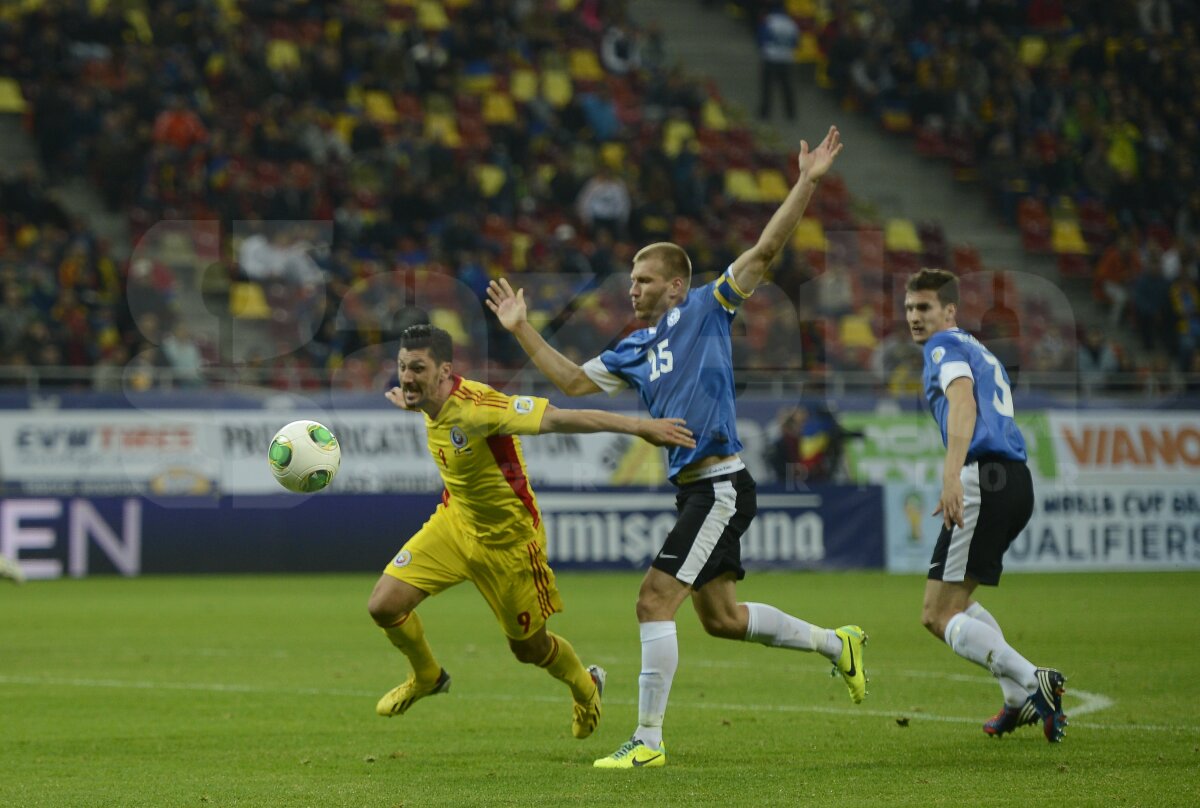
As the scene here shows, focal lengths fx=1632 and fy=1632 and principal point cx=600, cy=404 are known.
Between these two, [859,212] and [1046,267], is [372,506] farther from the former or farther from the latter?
[1046,267]

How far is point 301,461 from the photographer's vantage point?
26.5 ft

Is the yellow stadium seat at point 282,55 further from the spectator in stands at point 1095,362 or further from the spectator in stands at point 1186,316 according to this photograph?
the spectator in stands at point 1186,316

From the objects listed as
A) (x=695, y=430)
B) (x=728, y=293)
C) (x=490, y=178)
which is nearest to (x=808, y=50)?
(x=490, y=178)

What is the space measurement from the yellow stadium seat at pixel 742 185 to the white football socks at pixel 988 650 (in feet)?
65.8

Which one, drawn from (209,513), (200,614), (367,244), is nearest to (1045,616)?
(200,614)

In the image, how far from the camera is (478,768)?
7406mm

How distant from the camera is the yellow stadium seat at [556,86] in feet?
94.4


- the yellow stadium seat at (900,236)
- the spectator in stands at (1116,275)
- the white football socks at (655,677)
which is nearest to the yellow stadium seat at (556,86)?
the yellow stadium seat at (900,236)

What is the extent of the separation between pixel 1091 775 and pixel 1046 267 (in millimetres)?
22776

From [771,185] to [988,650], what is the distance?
20.9 m

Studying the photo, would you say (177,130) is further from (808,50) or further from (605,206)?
(808,50)

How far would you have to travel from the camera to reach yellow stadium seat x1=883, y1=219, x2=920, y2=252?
91.7 feet

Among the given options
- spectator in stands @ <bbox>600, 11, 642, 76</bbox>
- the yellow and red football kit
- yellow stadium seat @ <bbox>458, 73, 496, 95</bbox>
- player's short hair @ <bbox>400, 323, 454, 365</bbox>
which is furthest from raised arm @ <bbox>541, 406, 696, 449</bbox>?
spectator in stands @ <bbox>600, 11, 642, 76</bbox>

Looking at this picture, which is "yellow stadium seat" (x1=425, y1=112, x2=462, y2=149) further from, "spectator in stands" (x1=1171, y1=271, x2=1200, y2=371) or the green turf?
"spectator in stands" (x1=1171, y1=271, x2=1200, y2=371)
